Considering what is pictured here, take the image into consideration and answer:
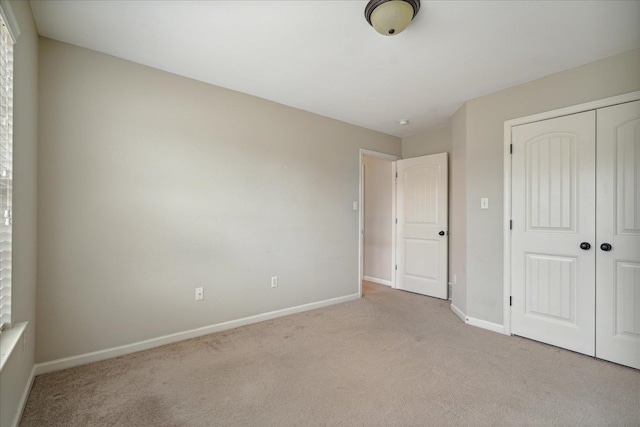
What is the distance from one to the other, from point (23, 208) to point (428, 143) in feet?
14.6

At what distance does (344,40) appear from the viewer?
220cm

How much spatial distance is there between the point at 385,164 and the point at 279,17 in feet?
11.1

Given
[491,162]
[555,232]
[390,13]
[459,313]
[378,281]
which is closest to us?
[390,13]

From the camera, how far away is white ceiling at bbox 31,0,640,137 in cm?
188

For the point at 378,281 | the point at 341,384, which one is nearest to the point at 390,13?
the point at 341,384

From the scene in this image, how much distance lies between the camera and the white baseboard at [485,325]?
299 cm

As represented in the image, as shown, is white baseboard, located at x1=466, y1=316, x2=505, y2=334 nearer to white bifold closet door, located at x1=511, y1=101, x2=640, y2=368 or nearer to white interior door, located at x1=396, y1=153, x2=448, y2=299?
white bifold closet door, located at x1=511, y1=101, x2=640, y2=368

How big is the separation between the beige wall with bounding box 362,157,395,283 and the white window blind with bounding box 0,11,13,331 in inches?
168

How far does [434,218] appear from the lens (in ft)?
14.0

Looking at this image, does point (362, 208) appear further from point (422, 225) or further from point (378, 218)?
point (422, 225)

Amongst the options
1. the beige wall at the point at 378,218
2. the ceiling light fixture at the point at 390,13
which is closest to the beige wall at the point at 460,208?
the beige wall at the point at 378,218

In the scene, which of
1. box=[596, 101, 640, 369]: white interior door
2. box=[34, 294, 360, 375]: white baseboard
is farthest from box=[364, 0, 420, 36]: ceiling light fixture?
box=[34, 294, 360, 375]: white baseboard

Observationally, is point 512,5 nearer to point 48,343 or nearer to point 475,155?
point 475,155

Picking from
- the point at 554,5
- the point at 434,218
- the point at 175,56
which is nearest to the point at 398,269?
the point at 434,218
